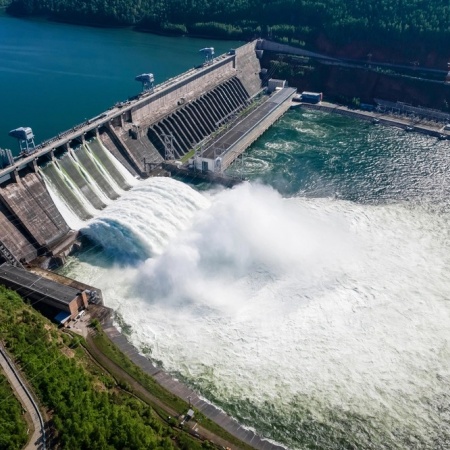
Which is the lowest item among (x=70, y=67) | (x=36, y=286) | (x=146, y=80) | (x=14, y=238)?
(x=36, y=286)

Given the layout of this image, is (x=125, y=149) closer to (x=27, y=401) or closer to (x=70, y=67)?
(x=27, y=401)

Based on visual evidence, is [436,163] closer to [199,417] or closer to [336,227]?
[336,227]

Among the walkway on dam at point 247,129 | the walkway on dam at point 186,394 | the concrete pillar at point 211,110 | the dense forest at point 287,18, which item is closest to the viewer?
the walkway on dam at point 186,394

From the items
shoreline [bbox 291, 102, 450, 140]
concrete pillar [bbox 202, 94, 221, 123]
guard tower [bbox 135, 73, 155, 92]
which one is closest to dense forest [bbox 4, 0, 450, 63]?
shoreline [bbox 291, 102, 450, 140]

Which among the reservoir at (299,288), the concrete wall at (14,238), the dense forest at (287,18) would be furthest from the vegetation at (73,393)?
the dense forest at (287,18)

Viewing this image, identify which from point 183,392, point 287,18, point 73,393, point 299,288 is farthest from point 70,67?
point 73,393

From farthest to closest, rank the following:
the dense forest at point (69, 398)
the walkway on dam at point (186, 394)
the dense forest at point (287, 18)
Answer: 1. the dense forest at point (287, 18)
2. the walkway on dam at point (186, 394)
3. the dense forest at point (69, 398)

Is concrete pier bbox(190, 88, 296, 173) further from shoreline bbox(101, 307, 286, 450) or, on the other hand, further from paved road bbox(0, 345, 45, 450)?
paved road bbox(0, 345, 45, 450)

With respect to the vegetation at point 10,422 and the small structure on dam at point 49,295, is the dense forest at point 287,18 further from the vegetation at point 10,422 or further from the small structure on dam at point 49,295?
the vegetation at point 10,422
